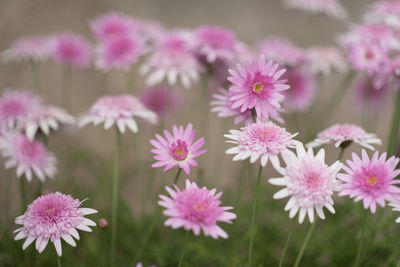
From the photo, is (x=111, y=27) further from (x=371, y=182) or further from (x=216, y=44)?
(x=371, y=182)

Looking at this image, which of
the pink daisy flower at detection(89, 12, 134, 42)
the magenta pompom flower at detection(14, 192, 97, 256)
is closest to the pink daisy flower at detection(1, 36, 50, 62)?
the pink daisy flower at detection(89, 12, 134, 42)

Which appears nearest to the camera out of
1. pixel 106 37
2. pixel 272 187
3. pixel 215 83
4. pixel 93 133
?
pixel 106 37

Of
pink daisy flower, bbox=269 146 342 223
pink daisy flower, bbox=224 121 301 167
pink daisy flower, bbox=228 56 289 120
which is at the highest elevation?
pink daisy flower, bbox=228 56 289 120

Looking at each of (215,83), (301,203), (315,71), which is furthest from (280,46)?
(301,203)

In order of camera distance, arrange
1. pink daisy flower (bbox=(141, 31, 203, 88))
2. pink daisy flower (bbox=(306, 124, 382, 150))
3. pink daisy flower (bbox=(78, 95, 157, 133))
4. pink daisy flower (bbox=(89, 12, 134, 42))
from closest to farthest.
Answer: pink daisy flower (bbox=(306, 124, 382, 150)) → pink daisy flower (bbox=(78, 95, 157, 133)) → pink daisy flower (bbox=(141, 31, 203, 88)) → pink daisy flower (bbox=(89, 12, 134, 42))

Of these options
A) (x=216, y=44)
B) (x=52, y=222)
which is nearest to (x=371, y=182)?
(x=52, y=222)

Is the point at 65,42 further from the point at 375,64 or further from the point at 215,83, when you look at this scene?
the point at 375,64

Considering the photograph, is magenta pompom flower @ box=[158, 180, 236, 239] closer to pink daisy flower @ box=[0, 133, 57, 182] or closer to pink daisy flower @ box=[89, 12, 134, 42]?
pink daisy flower @ box=[0, 133, 57, 182]
